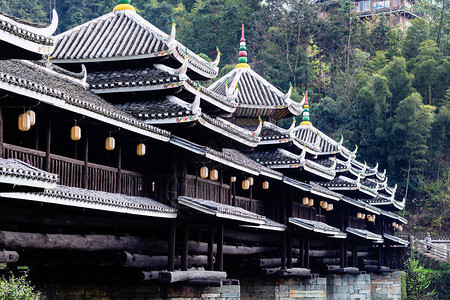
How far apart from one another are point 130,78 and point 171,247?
4354 millimetres

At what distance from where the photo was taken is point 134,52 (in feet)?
60.1

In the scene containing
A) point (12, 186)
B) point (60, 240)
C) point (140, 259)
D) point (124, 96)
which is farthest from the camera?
point (124, 96)

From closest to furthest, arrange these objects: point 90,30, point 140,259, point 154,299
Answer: point 140,259 < point 154,299 < point 90,30

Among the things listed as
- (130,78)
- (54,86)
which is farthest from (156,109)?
(54,86)

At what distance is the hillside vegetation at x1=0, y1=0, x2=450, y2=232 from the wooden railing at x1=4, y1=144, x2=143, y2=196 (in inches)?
1341

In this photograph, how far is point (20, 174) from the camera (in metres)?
10.2

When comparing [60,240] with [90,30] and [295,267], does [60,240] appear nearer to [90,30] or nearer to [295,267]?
[90,30]

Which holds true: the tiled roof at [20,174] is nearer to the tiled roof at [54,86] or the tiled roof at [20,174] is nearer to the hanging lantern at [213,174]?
A: the tiled roof at [54,86]

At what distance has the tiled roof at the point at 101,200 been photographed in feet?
39.1

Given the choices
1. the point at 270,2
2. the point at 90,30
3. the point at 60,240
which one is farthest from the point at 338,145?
the point at 270,2

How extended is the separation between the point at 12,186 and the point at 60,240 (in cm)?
317

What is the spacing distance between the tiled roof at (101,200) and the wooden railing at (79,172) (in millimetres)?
Result: 341

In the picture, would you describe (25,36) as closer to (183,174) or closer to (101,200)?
(101,200)

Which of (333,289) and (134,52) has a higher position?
(134,52)
